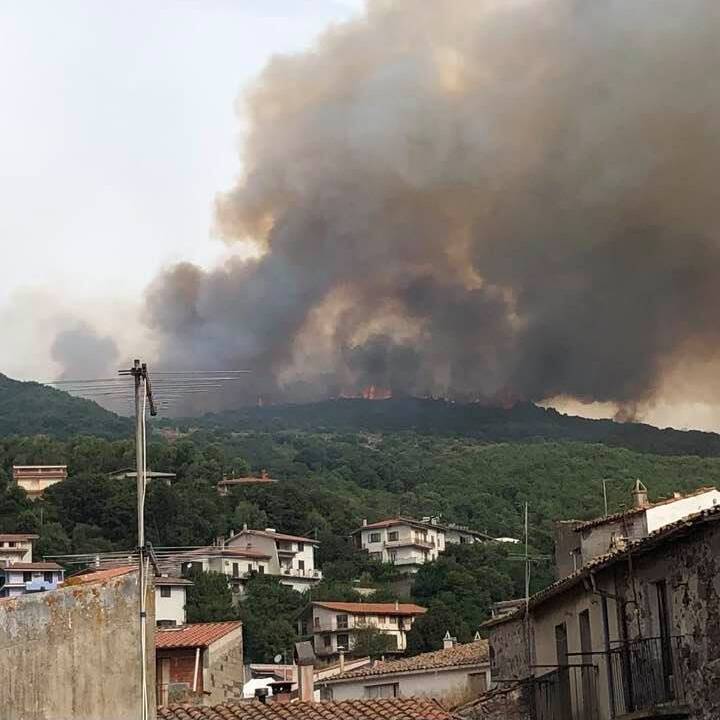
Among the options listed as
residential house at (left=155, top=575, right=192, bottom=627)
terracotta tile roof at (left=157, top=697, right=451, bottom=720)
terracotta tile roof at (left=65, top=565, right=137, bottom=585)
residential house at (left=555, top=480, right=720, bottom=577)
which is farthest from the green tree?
terracotta tile roof at (left=65, top=565, right=137, bottom=585)

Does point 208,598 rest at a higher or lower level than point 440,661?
higher

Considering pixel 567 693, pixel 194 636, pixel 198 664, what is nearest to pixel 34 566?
pixel 194 636

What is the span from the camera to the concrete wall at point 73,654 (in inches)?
752

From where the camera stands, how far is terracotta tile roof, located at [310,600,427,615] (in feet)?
345

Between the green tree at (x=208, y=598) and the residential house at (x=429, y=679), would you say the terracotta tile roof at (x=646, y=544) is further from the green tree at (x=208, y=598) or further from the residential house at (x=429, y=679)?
the green tree at (x=208, y=598)

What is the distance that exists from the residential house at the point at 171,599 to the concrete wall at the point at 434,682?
57106 mm

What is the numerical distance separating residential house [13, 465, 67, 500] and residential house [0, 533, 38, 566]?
28373 mm

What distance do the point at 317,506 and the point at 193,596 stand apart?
161 feet

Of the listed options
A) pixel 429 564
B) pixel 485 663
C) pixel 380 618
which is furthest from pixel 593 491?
pixel 485 663

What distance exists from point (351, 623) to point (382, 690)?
2269 inches

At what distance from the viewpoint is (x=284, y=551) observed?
5635 inches

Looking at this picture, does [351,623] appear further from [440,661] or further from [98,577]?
[98,577]

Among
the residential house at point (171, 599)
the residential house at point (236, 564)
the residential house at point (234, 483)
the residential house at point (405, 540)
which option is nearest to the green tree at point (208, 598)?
the residential house at point (171, 599)

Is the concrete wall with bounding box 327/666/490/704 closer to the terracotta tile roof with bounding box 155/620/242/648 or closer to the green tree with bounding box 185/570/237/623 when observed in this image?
the terracotta tile roof with bounding box 155/620/242/648
